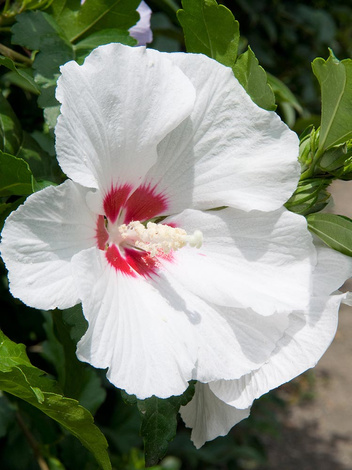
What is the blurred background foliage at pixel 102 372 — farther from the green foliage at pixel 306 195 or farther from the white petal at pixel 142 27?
the green foliage at pixel 306 195

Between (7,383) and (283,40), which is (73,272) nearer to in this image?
(7,383)

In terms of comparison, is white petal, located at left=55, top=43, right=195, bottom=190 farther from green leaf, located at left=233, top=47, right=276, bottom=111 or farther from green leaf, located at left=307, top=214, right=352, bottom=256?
green leaf, located at left=307, top=214, right=352, bottom=256

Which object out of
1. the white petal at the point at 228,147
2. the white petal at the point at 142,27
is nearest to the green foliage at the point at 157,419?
the white petal at the point at 228,147

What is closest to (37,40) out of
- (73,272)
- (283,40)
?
(73,272)

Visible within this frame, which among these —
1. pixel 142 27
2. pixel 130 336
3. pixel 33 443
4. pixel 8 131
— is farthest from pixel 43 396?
pixel 33 443

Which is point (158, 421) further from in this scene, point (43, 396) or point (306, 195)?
point (306, 195)

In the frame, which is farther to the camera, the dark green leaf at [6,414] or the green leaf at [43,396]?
the dark green leaf at [6,414]
